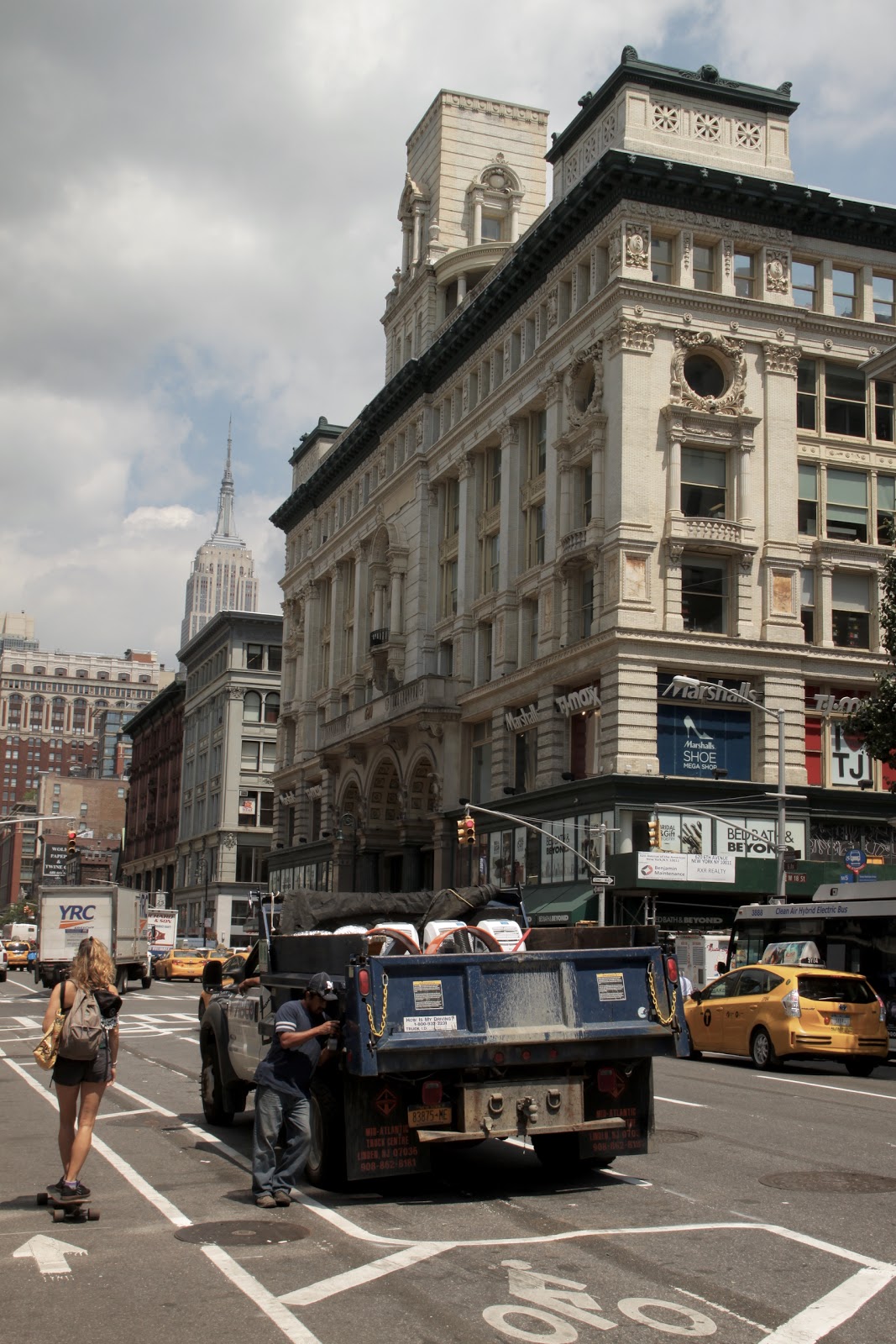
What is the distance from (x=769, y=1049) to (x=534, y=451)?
3399 cm

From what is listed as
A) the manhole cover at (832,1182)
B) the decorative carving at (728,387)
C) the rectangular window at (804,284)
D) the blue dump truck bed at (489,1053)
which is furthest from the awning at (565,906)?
the blue dump truck bed at (489,1053)

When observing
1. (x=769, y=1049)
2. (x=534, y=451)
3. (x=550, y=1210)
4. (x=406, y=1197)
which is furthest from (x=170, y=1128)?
(x=534, y=451)

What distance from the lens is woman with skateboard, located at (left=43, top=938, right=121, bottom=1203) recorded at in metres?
9.47

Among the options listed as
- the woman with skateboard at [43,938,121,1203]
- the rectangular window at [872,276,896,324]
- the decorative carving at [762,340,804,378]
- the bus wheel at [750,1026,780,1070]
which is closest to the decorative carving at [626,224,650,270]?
the decorative carving at [762,340,804,378]

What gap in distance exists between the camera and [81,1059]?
945cm

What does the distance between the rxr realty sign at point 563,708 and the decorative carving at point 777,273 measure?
591 inches

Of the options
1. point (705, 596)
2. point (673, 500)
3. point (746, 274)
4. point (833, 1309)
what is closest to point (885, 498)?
point (705, 596)

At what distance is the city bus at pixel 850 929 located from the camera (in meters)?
25.6

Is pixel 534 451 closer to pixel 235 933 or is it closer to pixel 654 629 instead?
pixel 654 629

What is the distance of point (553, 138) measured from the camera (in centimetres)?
5166

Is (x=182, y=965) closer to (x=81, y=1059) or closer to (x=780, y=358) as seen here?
(x=780, y=358)

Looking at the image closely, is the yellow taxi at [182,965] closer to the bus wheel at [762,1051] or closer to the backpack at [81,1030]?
the bus wheel at [762,1051]

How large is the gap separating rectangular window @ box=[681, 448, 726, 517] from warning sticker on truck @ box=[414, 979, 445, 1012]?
37.5 meters

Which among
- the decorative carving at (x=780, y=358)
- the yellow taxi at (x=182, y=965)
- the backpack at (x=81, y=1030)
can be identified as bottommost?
the yellow taxi at (x=182, y=965)
